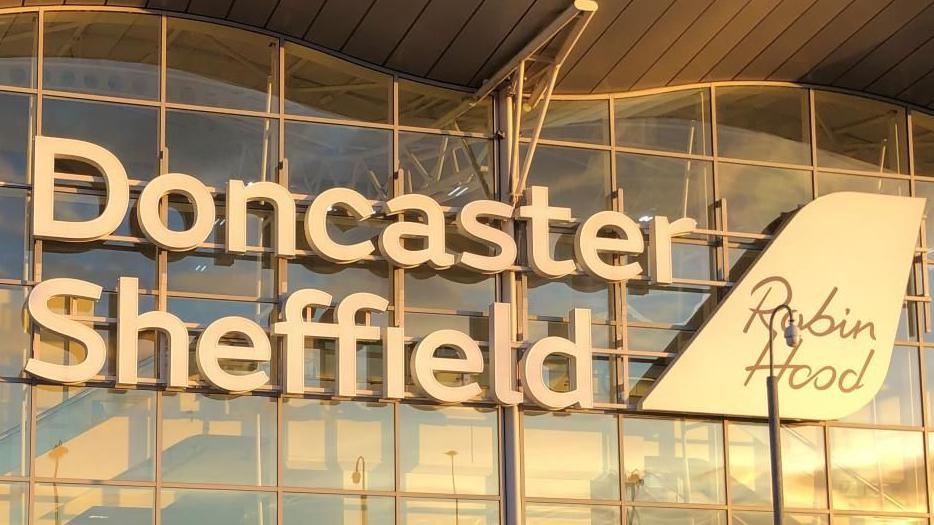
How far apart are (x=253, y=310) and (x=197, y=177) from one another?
193cm

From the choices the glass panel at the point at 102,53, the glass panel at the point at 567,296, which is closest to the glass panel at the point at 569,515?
the glass panel at the point at 567,296

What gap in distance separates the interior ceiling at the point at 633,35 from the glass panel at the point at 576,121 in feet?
0.82

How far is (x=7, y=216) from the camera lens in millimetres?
20312

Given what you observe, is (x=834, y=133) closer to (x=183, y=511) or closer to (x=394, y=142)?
(x=394, y=142)

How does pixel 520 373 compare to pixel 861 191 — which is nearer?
pixel 520 373

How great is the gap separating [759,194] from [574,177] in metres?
3.07

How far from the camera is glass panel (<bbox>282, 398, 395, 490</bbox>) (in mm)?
20875

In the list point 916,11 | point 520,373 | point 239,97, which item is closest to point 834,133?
point 916,11

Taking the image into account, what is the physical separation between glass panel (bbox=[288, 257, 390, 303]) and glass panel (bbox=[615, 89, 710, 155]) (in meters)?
4.40

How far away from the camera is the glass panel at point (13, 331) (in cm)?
1986

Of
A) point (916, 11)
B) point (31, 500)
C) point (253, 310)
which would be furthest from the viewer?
point (916, 11)

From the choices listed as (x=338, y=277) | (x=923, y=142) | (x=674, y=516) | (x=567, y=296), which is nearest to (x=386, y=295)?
(x=338, y=277)

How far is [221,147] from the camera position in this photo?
2148 centimetres

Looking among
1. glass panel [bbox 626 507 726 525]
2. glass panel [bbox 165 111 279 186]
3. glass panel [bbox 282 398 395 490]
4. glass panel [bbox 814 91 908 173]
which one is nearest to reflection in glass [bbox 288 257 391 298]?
glass panel [bbox 165 111 279 186]
